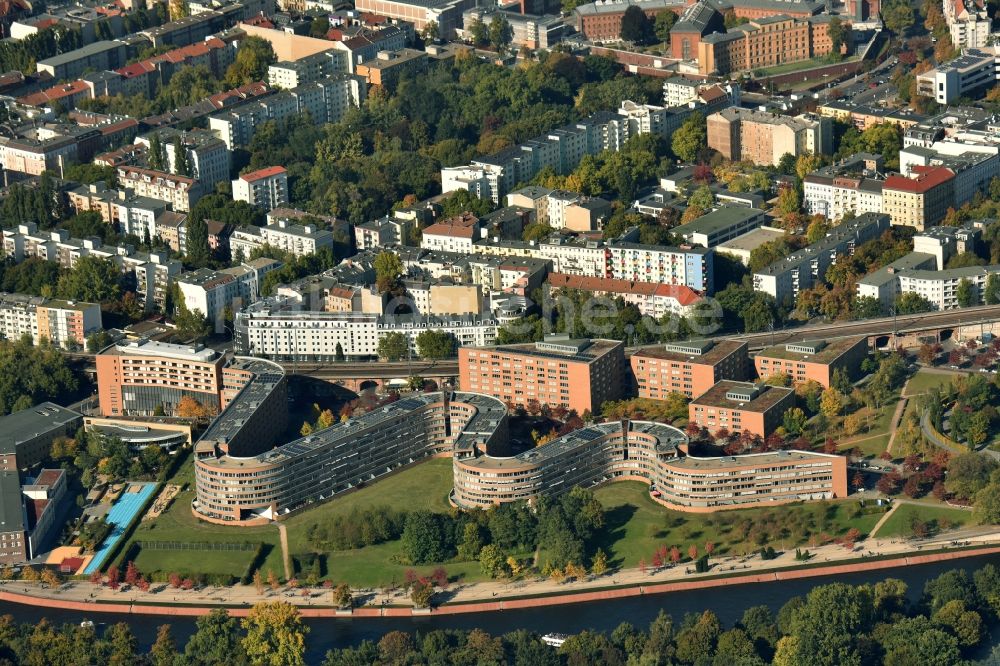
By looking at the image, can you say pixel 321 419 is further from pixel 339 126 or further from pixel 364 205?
pixel 339 126

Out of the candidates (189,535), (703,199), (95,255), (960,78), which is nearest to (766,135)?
(703,199)

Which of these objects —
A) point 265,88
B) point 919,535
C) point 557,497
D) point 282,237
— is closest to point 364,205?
point 282,237

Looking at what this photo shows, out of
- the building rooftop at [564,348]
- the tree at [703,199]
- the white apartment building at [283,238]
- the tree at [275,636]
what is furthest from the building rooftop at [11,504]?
the tree at [703,199]

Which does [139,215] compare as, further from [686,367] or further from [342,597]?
[342,597]

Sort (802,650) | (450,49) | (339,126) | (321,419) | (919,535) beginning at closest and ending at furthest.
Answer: (802,650) → (919,535) → (321,419) → (339,126) → (450,49)

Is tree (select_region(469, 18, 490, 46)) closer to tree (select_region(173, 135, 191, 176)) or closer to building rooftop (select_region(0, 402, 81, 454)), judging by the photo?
tree (select_region(173, 135, 191, 176))

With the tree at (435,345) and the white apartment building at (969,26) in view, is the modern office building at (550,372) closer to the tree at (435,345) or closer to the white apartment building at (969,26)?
the tree at (435,345)
